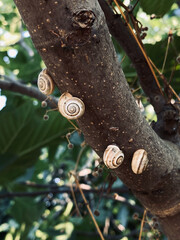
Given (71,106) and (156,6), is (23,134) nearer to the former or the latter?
(156,6)

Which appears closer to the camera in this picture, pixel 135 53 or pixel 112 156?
pixel 112 156

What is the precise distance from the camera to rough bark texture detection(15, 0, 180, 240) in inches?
12.9

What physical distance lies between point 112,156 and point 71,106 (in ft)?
0.26

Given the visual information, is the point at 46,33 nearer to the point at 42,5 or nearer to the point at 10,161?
the point at 42,5

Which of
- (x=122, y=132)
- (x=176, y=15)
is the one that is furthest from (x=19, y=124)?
(x=176, y=15)

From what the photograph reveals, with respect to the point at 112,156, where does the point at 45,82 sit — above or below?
above

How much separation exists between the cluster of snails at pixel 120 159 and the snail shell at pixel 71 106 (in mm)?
58

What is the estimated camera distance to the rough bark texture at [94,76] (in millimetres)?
329

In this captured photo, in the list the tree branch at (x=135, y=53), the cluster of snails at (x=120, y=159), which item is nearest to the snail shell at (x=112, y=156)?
the cluster of snails at (x=120, y=159)

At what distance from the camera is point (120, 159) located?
42 cm

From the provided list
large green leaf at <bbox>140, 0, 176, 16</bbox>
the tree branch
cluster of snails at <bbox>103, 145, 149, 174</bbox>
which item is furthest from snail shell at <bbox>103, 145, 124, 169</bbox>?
large green leaf at <bbox>140, 0, 176, 16</bbox>

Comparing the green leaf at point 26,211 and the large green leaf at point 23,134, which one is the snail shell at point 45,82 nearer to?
the large green leaf at point 23,134

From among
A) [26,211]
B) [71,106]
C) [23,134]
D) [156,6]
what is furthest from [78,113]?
[26,211]

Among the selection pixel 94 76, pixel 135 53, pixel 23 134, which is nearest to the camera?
pixel 94 76
